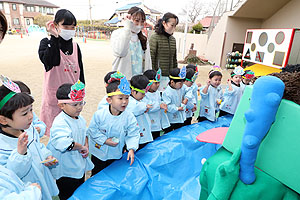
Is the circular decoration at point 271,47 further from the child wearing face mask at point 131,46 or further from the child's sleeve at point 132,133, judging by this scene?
the child's sleeve at point 132,133

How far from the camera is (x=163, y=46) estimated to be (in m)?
3.30

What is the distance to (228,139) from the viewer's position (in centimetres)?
115

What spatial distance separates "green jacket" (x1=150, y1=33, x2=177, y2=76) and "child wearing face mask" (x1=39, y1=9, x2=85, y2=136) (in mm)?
1228

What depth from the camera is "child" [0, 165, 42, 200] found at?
3.44ft

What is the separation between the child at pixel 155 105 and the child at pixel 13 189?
162 centimetres

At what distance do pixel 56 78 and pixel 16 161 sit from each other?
4.35ft

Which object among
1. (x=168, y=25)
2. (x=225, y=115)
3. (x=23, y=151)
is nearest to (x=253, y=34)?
(x=225, y=115)

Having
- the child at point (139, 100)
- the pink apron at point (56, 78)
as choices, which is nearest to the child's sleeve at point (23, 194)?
the child at point (139, 100)

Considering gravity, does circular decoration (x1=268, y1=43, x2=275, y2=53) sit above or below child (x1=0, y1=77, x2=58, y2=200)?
above

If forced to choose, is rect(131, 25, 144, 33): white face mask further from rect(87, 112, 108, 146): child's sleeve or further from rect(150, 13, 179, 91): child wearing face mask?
rect(87, 112, 108, 146): child's sleeve

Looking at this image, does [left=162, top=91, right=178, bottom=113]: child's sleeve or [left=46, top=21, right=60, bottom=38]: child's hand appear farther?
[left=162, top=91, right=178, bottom=113]: child's sleeve

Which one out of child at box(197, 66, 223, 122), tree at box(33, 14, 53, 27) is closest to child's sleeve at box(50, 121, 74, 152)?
child at box(197, 66, 223, 122)

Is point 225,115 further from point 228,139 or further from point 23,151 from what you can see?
point 23,151

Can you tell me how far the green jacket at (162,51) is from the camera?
129 inches
